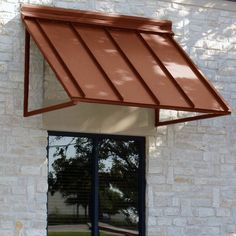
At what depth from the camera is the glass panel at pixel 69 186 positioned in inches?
349

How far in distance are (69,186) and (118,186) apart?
73cm

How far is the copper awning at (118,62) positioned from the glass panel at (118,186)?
0.65 metres

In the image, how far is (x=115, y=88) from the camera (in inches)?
307

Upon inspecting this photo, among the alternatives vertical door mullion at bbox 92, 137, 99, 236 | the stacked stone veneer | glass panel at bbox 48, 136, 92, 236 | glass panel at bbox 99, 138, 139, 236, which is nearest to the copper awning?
the stacked stone veneer

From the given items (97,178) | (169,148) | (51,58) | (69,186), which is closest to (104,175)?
(97,178)

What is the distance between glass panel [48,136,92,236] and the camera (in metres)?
8.87

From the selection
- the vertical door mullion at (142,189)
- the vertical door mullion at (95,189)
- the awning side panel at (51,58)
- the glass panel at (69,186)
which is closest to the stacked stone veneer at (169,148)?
the vertical door mullion at (142,189)

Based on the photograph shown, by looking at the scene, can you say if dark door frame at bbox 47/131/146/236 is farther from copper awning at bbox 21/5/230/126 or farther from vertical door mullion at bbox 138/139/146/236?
copper awning at bbox 21/5/230/126

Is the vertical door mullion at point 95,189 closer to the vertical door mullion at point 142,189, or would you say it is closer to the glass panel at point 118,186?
the glass panel at point 118,186

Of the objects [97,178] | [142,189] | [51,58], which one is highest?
[51,58]

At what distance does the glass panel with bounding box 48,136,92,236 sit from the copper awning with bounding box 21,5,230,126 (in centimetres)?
83

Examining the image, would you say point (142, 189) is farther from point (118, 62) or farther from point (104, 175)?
point (118, 62)

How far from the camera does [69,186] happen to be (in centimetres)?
897

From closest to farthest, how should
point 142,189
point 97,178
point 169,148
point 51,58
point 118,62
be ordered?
point 51,58 < point 118,62 < point 97,178 < point 142,189 < point 169,148
